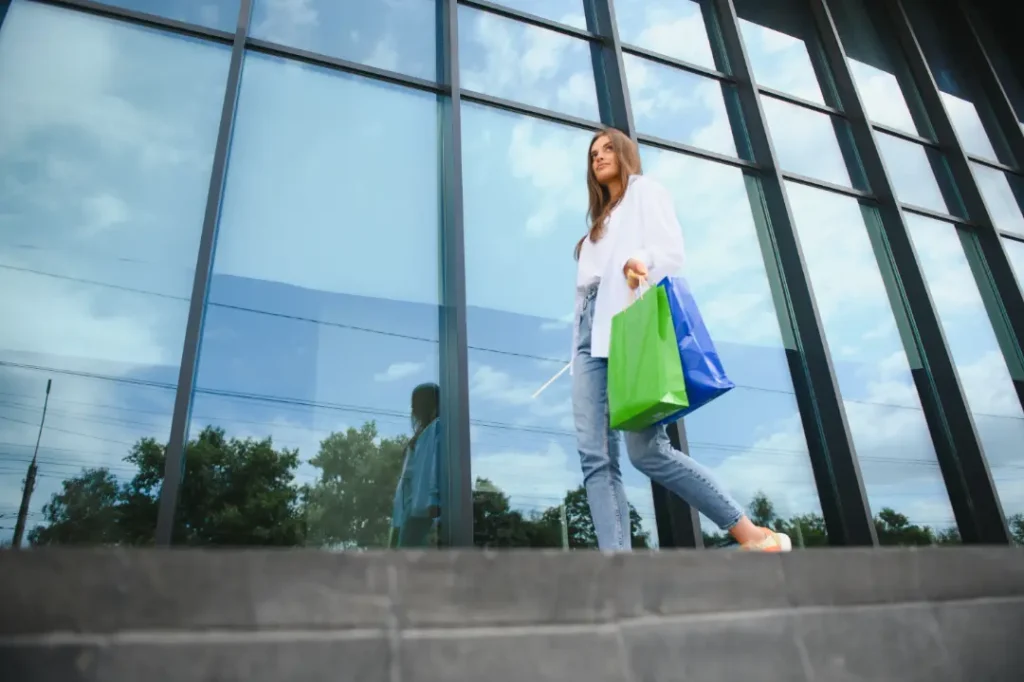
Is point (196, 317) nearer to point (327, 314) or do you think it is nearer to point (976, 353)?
point (327, 314)

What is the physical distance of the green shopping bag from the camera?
181 cm

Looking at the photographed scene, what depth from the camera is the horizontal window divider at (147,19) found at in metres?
2.80

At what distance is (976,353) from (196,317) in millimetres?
4397

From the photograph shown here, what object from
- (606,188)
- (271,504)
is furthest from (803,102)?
(271,504)

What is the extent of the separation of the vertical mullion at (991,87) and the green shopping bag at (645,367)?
492 centimetres

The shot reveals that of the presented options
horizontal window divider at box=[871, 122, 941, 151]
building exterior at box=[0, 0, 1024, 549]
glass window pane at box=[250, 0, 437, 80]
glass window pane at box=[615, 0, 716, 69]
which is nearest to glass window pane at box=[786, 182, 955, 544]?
building exterior at box=[0, 0, 1024, 549]

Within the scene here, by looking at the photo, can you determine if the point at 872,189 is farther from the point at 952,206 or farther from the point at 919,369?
the point at 919,369

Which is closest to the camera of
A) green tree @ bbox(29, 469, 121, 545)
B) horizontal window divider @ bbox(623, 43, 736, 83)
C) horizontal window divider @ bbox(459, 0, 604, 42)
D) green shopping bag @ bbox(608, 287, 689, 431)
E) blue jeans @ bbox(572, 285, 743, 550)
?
green shopping bag @ bbox(608, 287, 689, 431)

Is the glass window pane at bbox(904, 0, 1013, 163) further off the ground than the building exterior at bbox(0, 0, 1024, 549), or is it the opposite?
the glass window pane at bbox(904, 0, 1013, 163)

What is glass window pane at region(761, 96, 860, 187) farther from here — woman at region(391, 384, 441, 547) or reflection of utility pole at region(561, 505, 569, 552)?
woman at region(391, 384, 441, 547)

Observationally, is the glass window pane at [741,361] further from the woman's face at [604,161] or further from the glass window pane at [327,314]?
the glass window pane at [327,314]

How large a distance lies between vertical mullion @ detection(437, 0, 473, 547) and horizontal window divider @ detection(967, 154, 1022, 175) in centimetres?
404

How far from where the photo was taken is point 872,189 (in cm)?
428

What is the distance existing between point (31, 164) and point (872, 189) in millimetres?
4533
